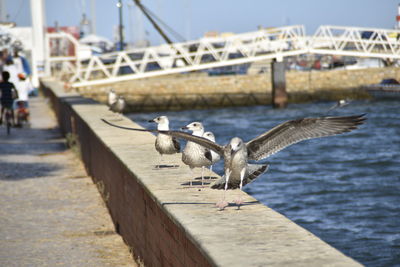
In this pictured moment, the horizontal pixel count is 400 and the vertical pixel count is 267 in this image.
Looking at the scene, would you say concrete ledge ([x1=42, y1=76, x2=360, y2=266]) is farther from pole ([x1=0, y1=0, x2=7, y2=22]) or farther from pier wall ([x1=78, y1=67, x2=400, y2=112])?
pier wall ([x1=78, y1=67, x2=400, y2=112])

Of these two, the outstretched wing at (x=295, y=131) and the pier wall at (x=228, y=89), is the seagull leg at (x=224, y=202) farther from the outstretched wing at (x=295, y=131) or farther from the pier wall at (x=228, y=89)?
the pier wall at (x=228, y=89)

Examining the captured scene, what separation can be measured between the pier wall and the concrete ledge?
40540 mm

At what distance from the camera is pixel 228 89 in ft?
175

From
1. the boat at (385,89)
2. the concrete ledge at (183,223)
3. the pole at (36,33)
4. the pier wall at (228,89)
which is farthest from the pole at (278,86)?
the concrete ledge at (183,223)

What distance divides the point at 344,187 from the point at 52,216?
12.7m

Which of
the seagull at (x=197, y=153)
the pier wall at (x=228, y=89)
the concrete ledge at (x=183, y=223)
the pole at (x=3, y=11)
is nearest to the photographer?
the concrete ledge at (x=183, y=223)

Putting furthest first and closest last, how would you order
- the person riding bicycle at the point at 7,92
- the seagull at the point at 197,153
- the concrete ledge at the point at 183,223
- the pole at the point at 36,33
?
the pole at the point at 36,33 → the person riding bicycle at the point at 7,92 → the seagull at the point at 197,153 → the concrete ledge at the point at 183,223

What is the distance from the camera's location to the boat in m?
53.8

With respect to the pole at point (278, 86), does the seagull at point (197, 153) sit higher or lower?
higher

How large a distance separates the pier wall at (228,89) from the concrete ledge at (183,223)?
4054 centimetres

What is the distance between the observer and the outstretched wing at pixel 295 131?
6.06m

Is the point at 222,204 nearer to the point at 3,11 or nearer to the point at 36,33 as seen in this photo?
the point at 3,11

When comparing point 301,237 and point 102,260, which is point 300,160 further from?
point 301,237

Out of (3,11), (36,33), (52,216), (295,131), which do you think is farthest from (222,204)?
(36,33)
